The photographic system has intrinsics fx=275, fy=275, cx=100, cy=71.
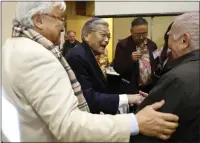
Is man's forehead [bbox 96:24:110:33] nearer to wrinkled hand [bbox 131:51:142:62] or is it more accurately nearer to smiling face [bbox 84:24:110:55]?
smiling face [bbox 84:24:110:55]

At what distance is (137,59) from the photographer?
176 cm

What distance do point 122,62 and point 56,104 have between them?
1225mm

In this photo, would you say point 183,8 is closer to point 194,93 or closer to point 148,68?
point 148,68

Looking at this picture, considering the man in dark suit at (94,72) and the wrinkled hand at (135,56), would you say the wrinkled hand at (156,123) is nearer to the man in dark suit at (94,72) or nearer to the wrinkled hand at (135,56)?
the man in dark suit at (94,72)

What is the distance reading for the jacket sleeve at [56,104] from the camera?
67cm

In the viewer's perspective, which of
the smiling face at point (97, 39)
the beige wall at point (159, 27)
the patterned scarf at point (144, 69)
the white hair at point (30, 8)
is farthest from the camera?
the beige wall at point (159, 27)

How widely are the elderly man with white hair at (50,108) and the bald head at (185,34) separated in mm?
203

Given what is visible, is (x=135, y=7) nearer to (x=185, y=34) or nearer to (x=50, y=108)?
(x=185, y=34)

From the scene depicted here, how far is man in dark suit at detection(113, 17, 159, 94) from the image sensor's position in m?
1.73

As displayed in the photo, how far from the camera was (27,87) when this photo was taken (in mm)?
685

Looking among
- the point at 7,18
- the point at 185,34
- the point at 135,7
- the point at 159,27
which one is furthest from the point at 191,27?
the point at 135,7

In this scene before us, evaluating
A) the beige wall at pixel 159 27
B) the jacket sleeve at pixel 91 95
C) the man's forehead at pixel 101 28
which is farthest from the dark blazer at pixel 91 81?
the beige wall at pixel 159 27

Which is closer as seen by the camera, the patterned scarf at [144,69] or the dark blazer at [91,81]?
the dark blazer at [91,81]

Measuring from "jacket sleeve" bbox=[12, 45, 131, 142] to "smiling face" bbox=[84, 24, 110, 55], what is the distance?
2.22ft
